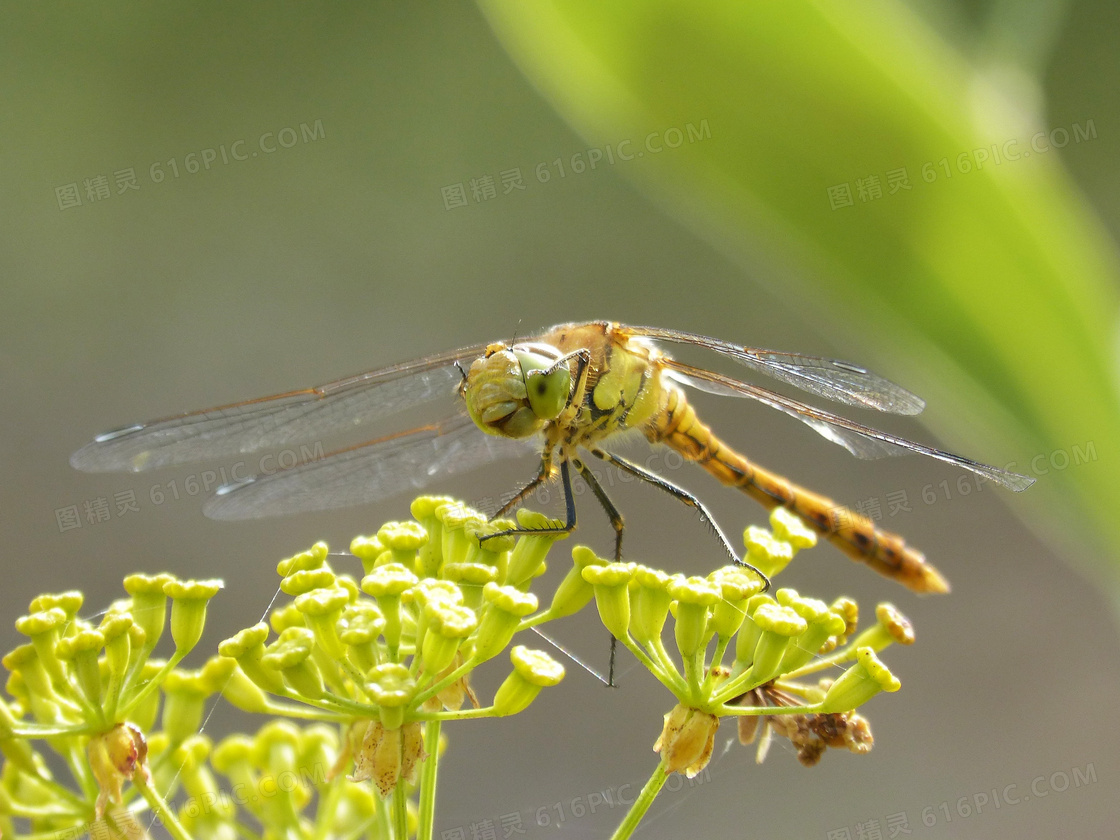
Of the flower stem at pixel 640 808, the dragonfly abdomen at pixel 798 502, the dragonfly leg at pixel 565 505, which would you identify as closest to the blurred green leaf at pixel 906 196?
the dragonfly abdomen at pixel 798 502

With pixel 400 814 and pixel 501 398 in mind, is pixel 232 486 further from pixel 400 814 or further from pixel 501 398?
pixel 400 814

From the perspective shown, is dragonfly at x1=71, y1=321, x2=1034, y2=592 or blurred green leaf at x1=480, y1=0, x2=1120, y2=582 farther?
dragonfly at x1=71, y1=321, x2=1034, y2=592

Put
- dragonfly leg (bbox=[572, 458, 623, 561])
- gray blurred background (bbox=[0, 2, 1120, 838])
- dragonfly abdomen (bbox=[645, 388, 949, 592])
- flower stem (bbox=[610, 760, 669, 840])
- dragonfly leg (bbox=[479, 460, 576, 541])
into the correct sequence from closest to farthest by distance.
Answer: flower stem (bbox=[610, 760, 669, 840]) < dragonfly leg (bbox=[479, 460, 576, 541]) < dragonfly leg (bbox=[572, 458, 623, 561]) < dragonfly abdomen (bbox=[645, 388, 949, 592]) < gray blurred background (bbox=[0, 2, 1120, 838])

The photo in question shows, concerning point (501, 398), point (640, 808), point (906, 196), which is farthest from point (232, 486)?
point (906, 196)

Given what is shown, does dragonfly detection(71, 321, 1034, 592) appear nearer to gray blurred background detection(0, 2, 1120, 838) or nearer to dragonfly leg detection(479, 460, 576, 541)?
dragonfly leg detection(479, 460, 576, 541)

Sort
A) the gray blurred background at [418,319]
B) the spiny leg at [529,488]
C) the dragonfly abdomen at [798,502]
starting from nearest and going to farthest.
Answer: the spiny leg at [529,488] → the dragonfly abdomen at [798,502] → the gray blurred background at [418,319]

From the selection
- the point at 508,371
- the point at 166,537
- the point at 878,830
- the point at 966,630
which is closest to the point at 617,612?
the point at 508,371

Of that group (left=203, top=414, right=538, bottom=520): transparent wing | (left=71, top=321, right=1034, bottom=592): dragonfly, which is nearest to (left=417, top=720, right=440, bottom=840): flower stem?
(left=71, top=321, right=1034, bottom=592): dragonfly

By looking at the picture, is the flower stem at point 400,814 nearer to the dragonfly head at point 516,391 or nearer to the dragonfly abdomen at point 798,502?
the dragonfly head at point 516,391
